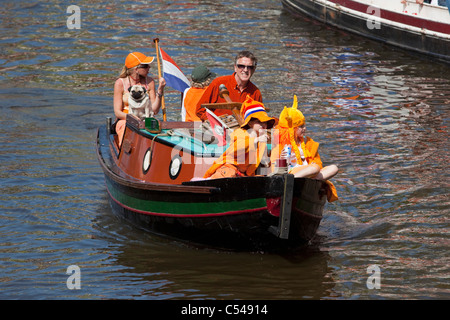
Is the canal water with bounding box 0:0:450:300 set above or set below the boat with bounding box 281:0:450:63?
below

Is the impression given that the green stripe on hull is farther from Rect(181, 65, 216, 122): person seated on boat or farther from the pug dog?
Rect(181, 65, 216, 122): person seated on boat

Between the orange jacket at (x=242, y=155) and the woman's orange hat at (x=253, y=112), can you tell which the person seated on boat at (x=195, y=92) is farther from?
the woman's orange hat at (x=253, y=112)

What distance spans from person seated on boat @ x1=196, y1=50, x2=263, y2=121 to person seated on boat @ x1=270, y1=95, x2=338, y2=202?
4.02 feet

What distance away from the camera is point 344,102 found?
14977mm

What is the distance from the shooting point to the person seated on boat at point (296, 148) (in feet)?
24.3

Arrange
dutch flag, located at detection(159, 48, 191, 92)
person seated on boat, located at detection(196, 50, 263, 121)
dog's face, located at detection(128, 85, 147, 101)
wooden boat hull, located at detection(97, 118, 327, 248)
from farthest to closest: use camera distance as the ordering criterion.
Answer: dutch flag, located at detection(159, 48, 191, 92)
dog's face, located at detection(128, 85, 147, 101)
person seated on boat, located at detection(196, 50, 263, 121)
wooden boat hull, located at detection(97, 118, 327, 248)

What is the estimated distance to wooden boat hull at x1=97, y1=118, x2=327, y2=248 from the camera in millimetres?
7273

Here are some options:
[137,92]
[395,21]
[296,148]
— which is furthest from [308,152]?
[395,21]

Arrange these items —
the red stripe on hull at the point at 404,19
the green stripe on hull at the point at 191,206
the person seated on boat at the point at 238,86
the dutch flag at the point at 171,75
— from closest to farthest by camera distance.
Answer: the green stripe on hull at the point at 191,206 < the person seated on boat at the point at 238,86 < the dutch flag at the point at 171,75 < the red stripe on hull at the point at 404,19

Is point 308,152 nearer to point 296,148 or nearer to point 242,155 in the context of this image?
point 296,148

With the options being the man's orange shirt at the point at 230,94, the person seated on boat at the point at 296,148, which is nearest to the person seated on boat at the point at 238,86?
the man's orange shirt at the point at 230,94

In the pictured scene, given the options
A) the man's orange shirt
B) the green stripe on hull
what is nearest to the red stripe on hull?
the man's orange shirt

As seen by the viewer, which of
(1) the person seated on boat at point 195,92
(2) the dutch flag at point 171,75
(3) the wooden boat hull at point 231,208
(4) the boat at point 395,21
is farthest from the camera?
(4) the boat at point 395,21
